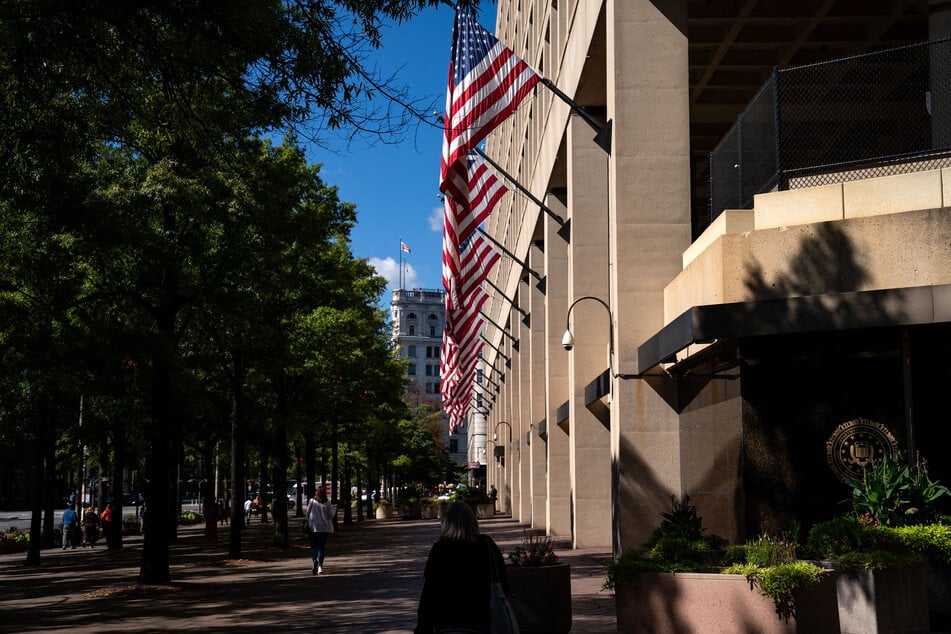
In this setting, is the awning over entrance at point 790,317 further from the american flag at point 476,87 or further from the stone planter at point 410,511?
the stone planter at point 410,511

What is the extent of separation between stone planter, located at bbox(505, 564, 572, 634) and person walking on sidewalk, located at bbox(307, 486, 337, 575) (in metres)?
11.5

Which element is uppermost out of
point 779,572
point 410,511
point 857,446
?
point 857,446

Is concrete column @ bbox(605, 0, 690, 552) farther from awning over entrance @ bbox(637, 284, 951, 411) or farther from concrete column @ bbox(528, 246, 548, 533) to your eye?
concrete column @ bbox(528, 246, 548, 533)

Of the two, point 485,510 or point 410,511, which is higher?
point 485,510

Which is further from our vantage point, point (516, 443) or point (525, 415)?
point (516, 443)

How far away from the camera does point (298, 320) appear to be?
33750 mm

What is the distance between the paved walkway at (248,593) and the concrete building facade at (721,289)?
2865mm

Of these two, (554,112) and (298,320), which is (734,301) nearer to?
(554,112)

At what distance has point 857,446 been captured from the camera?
14062mm

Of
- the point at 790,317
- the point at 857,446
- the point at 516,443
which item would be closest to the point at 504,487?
the point at 516,443

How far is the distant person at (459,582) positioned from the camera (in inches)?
260

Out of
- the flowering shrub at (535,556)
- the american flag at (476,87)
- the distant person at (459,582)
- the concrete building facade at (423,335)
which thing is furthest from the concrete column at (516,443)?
the concrete building facade at (423,335)

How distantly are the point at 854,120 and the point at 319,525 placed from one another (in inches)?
563

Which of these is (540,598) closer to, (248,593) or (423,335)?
(248,593)
